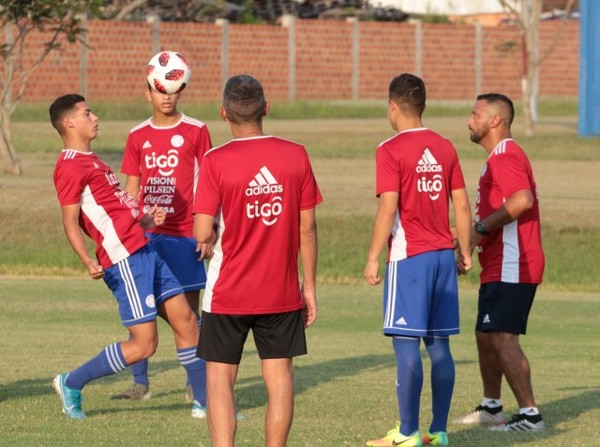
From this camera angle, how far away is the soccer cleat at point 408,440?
8195 millimetres

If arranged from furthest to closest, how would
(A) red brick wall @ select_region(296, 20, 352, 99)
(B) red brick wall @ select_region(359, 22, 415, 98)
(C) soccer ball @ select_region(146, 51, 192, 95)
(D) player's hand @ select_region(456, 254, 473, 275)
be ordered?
(B) red brick wall @ select_region(359, 22, 415, 98) → (A) red brick wall @ select_region(296, 20, 352, 99) → (C) soccer ball @ select_region(146, 51, 192, 95) → (D) player's hand @ select_region(456, 254, 473, 275)

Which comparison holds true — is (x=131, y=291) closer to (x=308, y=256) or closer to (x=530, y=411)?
(x=308, y=256)

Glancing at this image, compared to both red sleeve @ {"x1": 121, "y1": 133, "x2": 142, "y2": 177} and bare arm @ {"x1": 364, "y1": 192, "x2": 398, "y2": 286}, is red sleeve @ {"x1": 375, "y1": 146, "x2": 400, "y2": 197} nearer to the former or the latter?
bare arm @ {"x1": 364, "y1": 192, "x2": 398, "y2": 286}

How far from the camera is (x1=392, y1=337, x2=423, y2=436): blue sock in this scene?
8211mm

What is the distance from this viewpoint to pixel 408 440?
8.20m

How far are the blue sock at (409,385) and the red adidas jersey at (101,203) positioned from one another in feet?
6.19

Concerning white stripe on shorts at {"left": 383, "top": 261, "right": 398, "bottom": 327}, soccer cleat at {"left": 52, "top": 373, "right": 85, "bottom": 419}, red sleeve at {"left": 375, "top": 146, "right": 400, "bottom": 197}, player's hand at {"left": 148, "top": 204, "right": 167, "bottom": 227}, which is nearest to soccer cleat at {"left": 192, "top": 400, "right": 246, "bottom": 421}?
soccer cleat at {"left": 52, "top": 373, "right": 85, "bottom": 419}

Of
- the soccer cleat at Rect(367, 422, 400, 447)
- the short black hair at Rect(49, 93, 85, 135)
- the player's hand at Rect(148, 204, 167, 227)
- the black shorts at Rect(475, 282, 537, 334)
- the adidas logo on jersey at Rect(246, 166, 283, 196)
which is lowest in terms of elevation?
the soccer cleat at Rect(367, 422, 400, 447)

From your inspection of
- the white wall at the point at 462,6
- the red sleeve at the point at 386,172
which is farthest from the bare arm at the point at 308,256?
the white wall at the point at 462,6

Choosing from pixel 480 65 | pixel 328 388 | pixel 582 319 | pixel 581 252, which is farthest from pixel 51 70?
pixel 328 388

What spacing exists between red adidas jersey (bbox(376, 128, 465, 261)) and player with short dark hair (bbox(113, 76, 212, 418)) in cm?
186

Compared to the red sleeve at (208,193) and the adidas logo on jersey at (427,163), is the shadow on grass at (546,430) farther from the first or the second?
the red sleeve at (208,193)

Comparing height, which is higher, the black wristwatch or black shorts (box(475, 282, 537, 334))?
the black wristwatch

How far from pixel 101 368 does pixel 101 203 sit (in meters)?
1.01
